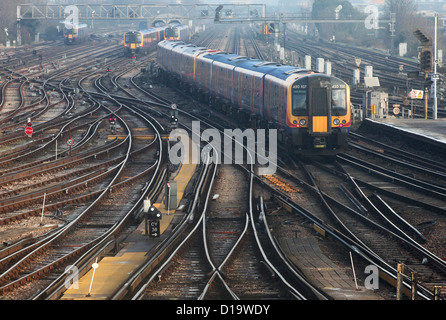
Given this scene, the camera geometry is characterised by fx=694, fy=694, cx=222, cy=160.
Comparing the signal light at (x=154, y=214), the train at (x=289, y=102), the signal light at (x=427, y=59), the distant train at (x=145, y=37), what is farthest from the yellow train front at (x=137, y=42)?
the signal light at (x=154, y=214)

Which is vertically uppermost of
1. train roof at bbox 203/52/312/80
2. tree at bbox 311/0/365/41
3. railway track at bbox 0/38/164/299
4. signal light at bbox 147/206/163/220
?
tree at bbox 311/0/365/41

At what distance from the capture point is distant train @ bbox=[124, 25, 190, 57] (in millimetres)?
75562

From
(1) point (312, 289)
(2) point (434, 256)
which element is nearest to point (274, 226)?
(2) point (434, 256)

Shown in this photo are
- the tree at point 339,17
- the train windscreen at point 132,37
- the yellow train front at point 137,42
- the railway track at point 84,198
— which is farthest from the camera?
the tree at point 339,17

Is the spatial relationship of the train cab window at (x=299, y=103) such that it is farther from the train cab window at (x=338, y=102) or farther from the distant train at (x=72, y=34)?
the distant train at (x=72, y=34)

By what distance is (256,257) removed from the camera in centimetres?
1464

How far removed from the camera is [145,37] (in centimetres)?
7894

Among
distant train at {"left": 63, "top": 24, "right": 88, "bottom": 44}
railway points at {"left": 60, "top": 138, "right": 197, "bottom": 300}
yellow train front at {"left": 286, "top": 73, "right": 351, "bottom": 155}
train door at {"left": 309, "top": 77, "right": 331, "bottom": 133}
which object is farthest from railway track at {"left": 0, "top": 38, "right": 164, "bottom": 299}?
distant train at {"left": 63, "top": 24, "right": 88, "bottom": 44}

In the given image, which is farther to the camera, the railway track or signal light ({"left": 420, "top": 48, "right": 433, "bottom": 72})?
signal light ({"left": 420, "top": 48, "right": 433, "bottom": 72})

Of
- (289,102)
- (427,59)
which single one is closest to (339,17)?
(427,59)

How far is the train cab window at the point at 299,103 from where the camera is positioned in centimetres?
2405

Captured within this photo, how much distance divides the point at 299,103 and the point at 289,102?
0.36 meters

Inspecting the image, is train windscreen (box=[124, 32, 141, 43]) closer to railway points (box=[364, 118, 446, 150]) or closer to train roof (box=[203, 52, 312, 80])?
train roof (box=[203, 52, 312, 80])

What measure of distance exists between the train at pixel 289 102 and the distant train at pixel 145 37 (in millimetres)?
39698
